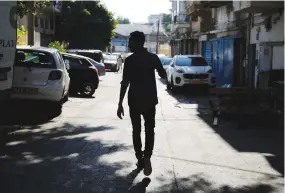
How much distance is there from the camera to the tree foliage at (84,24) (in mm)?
44000

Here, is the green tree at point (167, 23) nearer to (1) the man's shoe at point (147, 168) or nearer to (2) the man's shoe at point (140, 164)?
(2) the man's shoe at point (140, 164)

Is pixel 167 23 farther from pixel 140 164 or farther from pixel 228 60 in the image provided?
pixel 140 164

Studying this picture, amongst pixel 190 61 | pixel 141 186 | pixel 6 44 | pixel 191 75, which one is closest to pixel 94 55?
pixel 190 61

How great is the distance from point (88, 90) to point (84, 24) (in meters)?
28.4

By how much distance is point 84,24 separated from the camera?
1742 inches

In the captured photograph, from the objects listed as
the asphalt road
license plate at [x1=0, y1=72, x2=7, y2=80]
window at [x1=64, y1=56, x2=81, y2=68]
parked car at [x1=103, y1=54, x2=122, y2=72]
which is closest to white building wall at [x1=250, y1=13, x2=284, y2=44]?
the asphalt road

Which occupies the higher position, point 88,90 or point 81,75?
point 81,75

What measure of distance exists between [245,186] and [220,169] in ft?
2.77

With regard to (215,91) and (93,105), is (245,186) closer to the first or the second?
(215,91)

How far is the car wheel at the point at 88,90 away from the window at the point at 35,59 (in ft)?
18.2

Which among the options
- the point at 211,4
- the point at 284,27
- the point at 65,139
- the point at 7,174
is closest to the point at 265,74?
the point at 284,27

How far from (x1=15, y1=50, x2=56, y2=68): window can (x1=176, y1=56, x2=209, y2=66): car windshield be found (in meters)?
9.82

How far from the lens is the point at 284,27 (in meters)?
14.9

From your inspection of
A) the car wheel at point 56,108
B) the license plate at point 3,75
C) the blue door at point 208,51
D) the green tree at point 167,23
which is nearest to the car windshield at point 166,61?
the blue door at point 208,51
